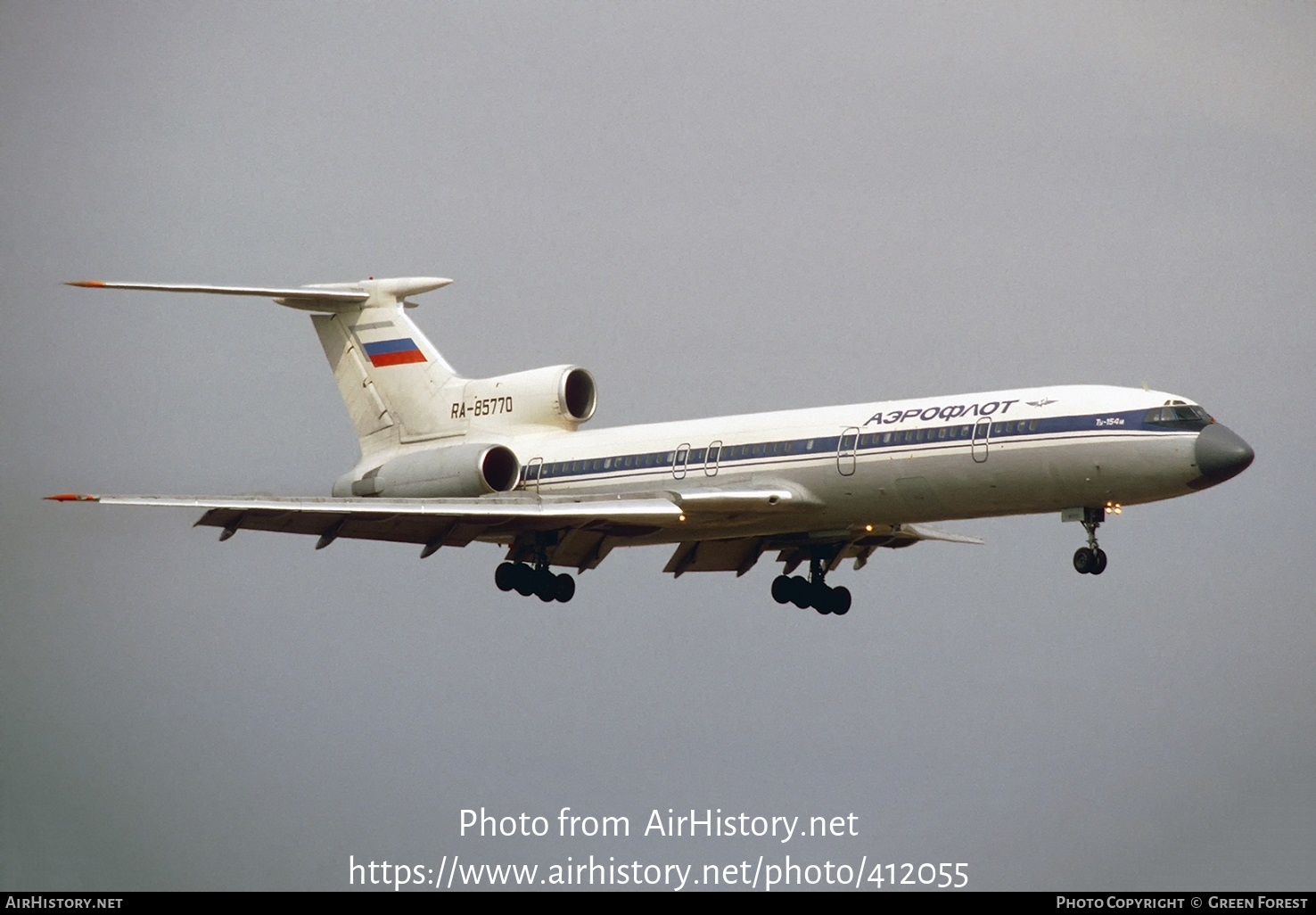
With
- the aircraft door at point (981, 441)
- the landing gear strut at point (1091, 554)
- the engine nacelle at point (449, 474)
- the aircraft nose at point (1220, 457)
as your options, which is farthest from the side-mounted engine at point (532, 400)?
the aircraft nose at point (1220, 457)

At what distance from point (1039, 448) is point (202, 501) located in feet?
47.4

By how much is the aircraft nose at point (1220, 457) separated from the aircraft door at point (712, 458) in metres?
8.77

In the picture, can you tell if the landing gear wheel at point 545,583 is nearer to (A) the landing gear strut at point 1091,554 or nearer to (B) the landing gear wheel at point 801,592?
(B) the landing gear wheel at point 801,592

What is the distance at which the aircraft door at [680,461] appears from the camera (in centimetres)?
3916

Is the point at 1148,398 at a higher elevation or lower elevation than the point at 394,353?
lower

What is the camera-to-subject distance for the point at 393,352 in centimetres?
4522

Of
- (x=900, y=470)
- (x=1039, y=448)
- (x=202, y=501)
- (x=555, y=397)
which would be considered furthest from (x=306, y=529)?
(x=1039, y=448)

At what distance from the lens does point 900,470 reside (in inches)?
1431

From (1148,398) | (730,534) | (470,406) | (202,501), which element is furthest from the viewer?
(470,406)

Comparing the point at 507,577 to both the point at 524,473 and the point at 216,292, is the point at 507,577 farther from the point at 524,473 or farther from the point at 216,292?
the point at 216,292

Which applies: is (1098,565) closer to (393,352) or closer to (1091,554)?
(1091,554)

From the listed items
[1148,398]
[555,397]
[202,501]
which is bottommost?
[202,501]

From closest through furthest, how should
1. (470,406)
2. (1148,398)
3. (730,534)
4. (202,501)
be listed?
(1148,398) → (202,501) → (730,534) → (470,406)

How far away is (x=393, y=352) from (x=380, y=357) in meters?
0.31
